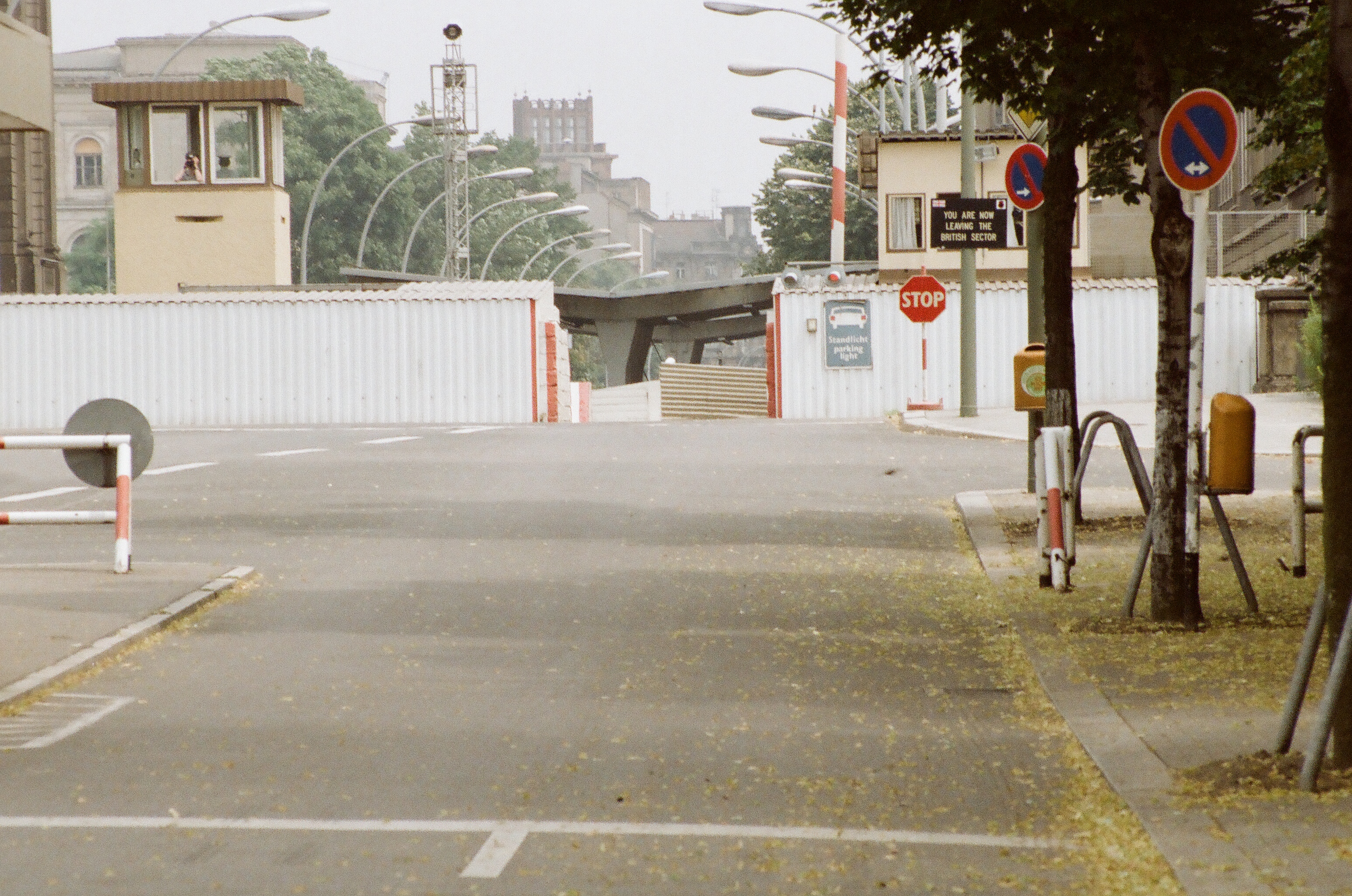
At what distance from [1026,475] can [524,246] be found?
90.4m

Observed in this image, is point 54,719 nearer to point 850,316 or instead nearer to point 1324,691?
point 1324,691

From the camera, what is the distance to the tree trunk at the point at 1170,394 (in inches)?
Answer: 369

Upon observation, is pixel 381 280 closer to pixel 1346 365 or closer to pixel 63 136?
pixel 1346 365

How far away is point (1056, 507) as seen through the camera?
10.3 m

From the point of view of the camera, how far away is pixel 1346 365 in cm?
589

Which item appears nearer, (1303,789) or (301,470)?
(1303,789)

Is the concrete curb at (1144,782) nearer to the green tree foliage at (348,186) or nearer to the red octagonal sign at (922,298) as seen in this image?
the red octagonal sign at (922,298)

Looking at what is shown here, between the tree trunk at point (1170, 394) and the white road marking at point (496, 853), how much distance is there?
15.7 ft

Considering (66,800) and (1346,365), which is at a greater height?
(1346,365)

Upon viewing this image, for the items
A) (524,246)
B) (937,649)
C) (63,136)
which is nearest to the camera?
(937,649)

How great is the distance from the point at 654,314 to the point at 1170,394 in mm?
57698

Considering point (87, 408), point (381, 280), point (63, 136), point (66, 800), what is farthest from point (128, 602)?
point (63, 136)

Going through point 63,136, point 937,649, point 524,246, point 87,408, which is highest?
point 63,136

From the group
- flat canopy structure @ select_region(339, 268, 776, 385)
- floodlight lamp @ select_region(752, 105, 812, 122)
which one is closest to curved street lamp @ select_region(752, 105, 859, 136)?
floodlight lamp @ select_region(752, 105, 812, 122)
